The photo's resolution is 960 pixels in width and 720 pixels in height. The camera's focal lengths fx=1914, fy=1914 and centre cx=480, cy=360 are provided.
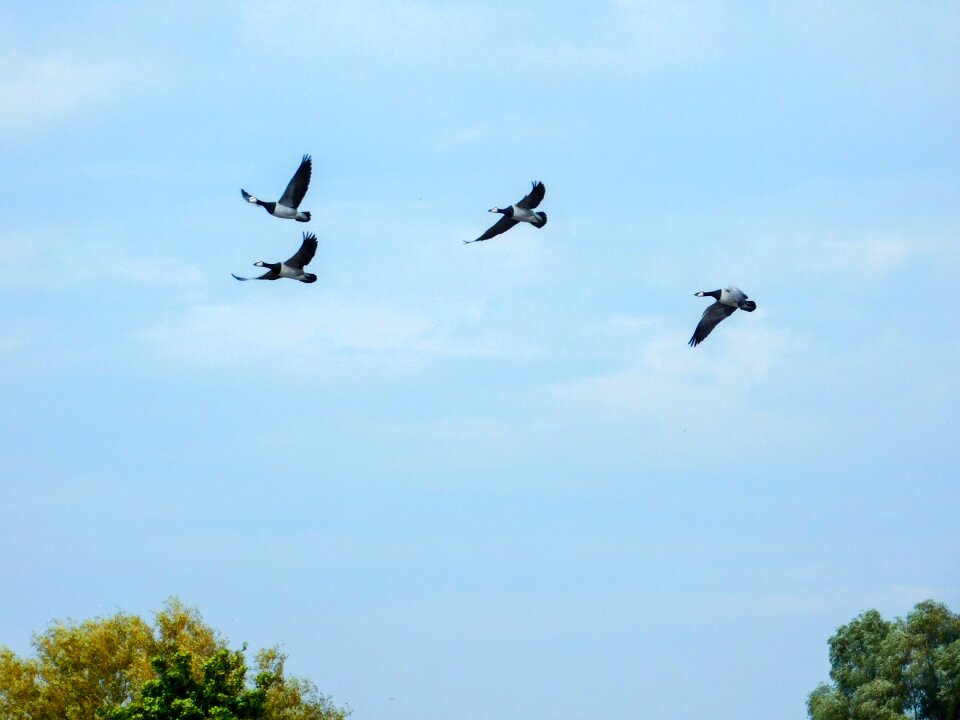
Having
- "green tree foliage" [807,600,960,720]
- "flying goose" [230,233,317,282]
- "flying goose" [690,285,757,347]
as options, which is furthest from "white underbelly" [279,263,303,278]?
"green tree foliage" [807,600,960,720]

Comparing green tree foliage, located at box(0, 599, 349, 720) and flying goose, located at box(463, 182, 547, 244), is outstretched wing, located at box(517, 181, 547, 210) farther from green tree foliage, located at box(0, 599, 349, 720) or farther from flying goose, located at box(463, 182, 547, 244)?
green tree foliage, located at box(0, 599, 349, 720)

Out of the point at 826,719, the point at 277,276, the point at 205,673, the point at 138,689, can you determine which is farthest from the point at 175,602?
the point at 826,719

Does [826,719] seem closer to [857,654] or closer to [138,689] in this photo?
[857,654]

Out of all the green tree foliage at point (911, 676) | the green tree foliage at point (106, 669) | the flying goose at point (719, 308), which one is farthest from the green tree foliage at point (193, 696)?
the green tree foliage at point (911, 676)

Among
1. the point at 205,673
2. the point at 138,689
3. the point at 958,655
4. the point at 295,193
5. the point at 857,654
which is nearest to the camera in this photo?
the point at 295,193

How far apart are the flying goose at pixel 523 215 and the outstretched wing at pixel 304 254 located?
4.95 meters

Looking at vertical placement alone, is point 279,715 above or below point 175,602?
below

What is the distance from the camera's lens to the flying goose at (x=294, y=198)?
183 ft

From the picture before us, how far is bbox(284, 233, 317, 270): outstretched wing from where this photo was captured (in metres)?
55.9

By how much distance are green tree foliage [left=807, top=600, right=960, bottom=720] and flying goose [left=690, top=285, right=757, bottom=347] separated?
3718cm

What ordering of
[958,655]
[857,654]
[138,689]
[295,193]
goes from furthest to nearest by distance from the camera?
1. [857,654]
2. [958,655]
3. [138,689]
4. [295,193]

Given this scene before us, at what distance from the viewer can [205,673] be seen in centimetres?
6062

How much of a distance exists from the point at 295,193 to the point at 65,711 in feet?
78.7

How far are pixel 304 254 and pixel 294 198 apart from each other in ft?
5.43
